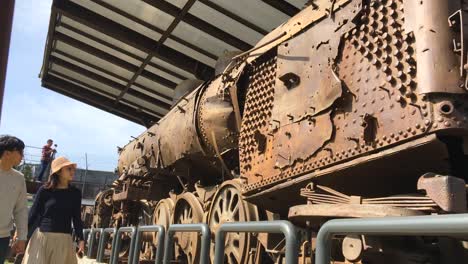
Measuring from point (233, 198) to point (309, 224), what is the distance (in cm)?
232

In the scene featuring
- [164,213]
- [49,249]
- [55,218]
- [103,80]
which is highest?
[103,80]

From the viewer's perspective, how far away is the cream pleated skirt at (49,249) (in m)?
5.07

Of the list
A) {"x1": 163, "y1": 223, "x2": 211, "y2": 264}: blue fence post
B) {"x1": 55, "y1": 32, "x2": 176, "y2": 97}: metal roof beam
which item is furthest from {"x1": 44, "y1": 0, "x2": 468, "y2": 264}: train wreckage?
{"x1": 55, "y1": 32, "x2": 176, "y2": 97}: metal roof beam

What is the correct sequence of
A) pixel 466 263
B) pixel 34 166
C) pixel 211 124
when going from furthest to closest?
1. pixel 34 166
2. pixel 211 124
3. pixel 466 263

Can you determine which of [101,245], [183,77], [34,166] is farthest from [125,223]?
[34,166]

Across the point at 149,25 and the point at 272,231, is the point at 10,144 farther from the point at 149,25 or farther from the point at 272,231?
the point at 149,25

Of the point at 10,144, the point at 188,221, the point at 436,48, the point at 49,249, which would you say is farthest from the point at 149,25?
the point at 436,48

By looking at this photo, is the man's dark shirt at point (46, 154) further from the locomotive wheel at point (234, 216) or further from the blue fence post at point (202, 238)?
the blue fence post at point (202, 238)

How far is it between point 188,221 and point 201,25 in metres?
5.48

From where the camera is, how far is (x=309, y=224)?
4.55 meters

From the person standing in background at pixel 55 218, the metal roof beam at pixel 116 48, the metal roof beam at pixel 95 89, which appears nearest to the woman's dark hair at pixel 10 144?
the person standing in background at pixel 55 218

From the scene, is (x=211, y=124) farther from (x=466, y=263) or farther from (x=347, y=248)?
(x=466, y=263)

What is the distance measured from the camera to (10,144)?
4.86m

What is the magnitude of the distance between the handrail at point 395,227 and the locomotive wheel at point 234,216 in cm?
323
